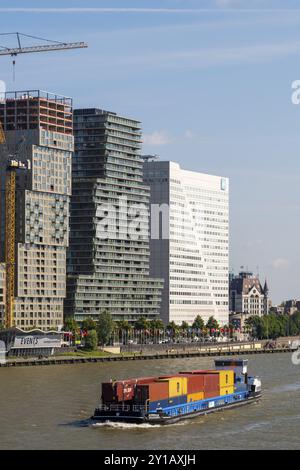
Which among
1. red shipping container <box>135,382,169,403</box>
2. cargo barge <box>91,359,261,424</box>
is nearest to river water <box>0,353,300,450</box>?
cargo barge <box>91,359,261,424</box>

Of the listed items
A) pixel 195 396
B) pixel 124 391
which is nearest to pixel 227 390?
pixel 195 396

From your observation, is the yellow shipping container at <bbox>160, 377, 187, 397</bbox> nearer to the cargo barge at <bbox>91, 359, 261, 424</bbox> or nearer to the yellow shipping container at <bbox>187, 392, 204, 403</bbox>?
the cargo barge at <bbox>91, 359, 261, 424</bbox>

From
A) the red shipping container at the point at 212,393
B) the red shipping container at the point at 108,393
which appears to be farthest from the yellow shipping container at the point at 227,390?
the red shipping container at the point at 108,393

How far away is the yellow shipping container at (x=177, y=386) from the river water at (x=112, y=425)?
2.71 metres

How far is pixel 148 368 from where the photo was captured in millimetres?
175875

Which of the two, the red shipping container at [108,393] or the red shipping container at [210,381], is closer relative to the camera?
the red shipping container at [108,393]

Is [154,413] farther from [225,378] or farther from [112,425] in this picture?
[225,378]

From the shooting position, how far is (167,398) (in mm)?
97688

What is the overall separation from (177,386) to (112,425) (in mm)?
10199

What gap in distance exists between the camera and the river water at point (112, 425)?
83.8 m

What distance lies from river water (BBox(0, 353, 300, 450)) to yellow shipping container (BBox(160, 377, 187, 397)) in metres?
2.71

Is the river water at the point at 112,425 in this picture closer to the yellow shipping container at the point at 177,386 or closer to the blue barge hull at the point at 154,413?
the blue barge hull at the point at 154,413
